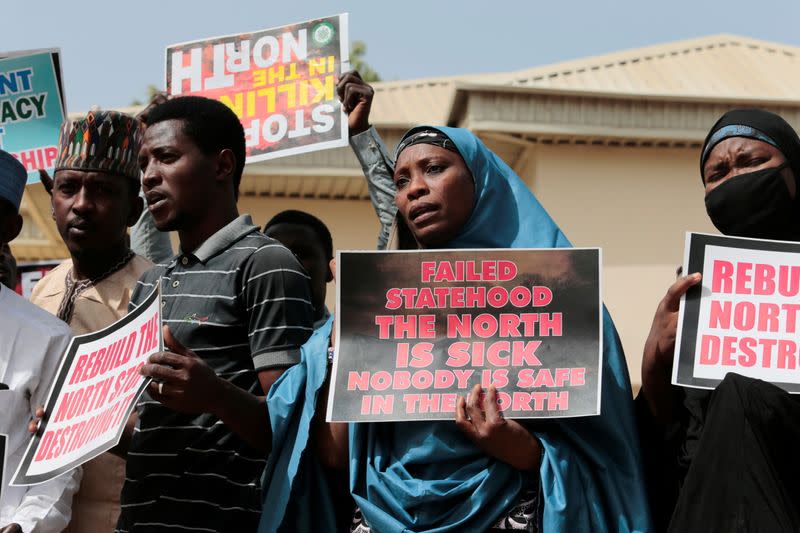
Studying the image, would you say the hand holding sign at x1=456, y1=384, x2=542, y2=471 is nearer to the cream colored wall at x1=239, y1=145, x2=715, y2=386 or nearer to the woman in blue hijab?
the woman in blue hijab

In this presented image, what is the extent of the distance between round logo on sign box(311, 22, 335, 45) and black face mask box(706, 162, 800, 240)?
6.82 ft

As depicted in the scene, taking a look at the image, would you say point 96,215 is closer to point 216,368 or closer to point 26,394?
point 26,394

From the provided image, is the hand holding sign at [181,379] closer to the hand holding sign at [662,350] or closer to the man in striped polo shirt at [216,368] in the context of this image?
the man in striped polo shirt at [216,368]

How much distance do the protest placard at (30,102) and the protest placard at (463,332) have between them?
9.68ft

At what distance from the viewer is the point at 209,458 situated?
304 cm

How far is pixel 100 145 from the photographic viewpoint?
4004mm

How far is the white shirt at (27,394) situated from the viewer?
3145 millimetres

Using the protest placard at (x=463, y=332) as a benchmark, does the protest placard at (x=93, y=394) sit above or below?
below

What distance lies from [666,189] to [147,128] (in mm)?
10695

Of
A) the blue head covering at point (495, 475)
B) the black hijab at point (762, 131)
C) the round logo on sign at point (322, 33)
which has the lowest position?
the blue head covering at point (495, 475)

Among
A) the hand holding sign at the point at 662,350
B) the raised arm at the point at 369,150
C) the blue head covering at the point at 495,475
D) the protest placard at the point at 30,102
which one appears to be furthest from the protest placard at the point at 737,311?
the protest placard at the point at 30,102

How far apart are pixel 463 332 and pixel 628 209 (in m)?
10.7

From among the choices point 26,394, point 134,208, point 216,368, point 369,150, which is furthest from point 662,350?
point 134,208

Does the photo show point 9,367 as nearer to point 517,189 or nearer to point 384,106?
point 517,189
